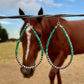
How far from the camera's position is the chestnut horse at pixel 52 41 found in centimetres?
328

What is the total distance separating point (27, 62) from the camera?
3.22 meters

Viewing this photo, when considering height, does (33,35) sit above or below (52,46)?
above

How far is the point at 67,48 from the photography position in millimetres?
4500

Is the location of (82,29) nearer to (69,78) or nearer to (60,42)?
(60,42)

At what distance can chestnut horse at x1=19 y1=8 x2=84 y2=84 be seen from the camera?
3284 mm

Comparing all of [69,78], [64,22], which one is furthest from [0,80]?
[64,22]

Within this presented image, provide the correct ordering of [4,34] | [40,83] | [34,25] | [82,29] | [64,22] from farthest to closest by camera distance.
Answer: [4,34] → [40,83] → [82,29] → [64,22] → [34,25]

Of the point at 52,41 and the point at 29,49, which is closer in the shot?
the point at 29,49

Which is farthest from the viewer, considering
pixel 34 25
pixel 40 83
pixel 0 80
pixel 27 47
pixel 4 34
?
pixel 4 34

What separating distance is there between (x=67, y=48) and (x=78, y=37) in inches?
32.0

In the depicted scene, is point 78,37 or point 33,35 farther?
point 78,37

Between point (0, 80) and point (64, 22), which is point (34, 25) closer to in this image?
point (64, 22)

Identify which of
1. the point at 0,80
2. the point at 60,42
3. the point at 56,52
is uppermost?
the point at 60,42

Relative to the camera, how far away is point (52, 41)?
14.4ft
